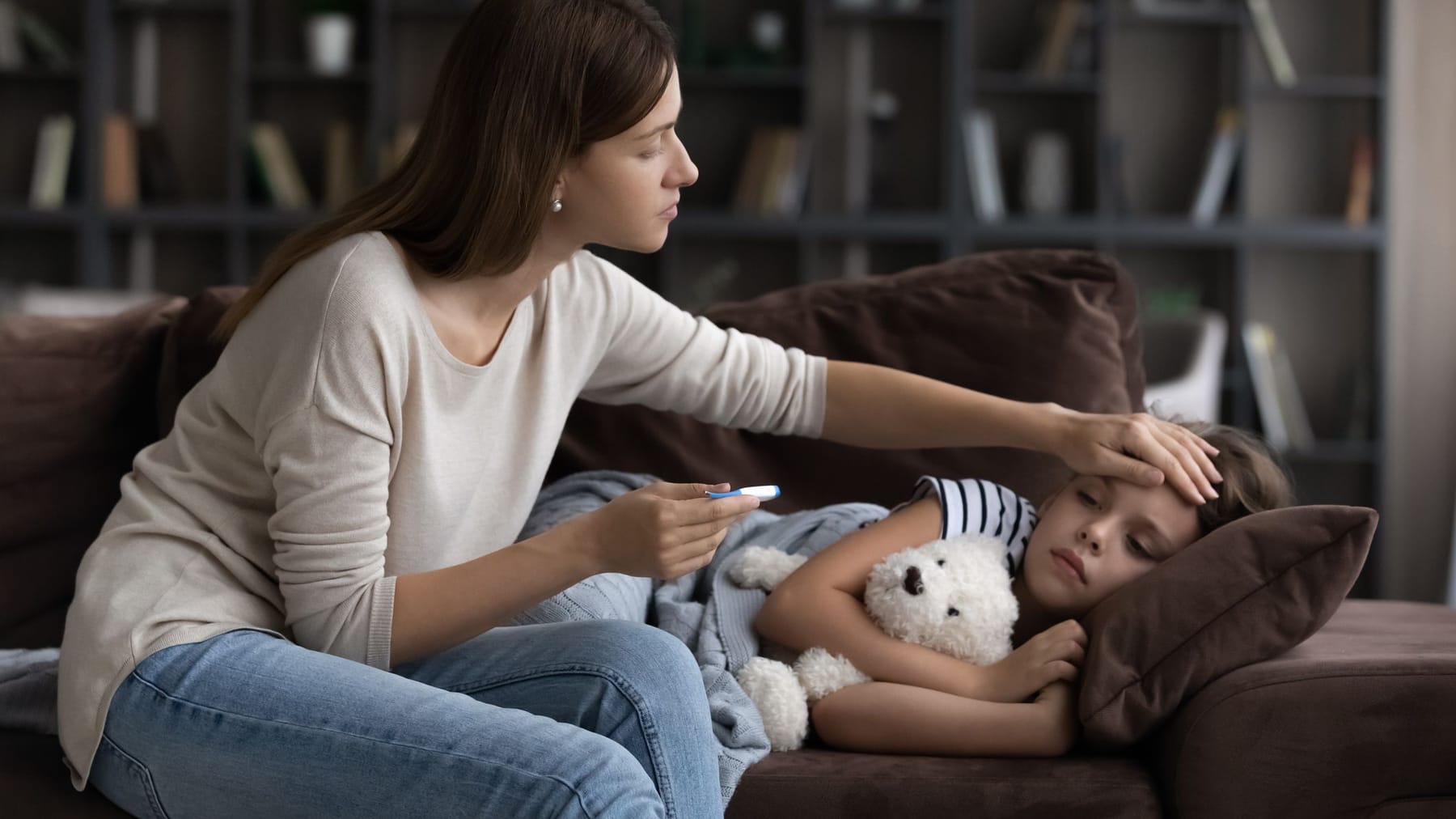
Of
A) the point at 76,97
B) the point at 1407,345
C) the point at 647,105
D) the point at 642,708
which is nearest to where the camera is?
the point at 642,708

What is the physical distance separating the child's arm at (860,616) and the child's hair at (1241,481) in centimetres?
31

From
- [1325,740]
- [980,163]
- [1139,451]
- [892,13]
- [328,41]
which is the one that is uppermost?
[892,13]

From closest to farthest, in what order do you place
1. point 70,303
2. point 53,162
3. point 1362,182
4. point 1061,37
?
point 70,303 → point 1362,182 → point 1061,37 → point 53,162

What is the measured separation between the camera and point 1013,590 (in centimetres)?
158

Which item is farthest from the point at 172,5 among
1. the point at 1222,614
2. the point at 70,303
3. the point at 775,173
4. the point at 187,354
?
the point at 1222,614

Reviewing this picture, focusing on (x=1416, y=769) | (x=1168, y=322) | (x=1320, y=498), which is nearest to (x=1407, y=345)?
(x=1320, y=498)

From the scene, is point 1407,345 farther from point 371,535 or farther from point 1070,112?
point 371,535

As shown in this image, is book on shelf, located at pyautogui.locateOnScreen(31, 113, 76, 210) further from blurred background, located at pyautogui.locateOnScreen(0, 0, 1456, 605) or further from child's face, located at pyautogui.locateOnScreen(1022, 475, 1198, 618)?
child's face, located at pyautogui.locateOnScreen(1022, 475, 1198, 618)

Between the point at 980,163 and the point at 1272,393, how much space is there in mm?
1201

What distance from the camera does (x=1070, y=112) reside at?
15.2ft

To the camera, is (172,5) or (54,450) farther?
(172,5)

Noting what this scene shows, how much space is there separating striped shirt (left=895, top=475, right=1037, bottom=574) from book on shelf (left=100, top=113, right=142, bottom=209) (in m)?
3.74

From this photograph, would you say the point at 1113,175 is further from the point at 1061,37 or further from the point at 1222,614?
the point at 1222,614

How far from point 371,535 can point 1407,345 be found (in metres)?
4.08
